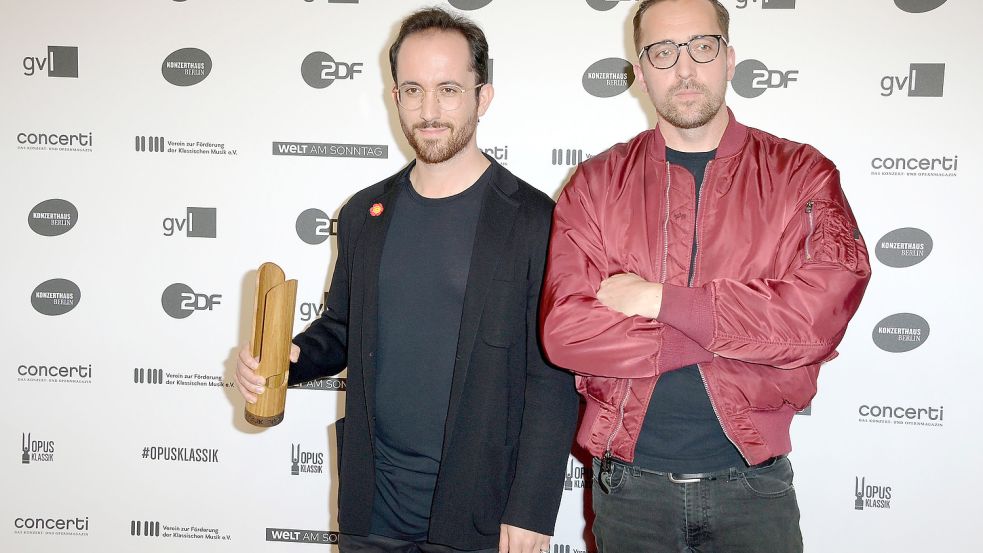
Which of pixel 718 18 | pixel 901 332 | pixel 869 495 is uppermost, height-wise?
pixel 718 18

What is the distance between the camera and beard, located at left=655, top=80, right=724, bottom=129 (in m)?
1.92

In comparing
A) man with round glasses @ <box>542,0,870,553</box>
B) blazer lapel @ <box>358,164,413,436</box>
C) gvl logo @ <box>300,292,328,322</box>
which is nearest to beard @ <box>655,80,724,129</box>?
man with round glasses @ <box>542,0,870,553</box>

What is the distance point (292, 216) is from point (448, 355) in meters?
1.44

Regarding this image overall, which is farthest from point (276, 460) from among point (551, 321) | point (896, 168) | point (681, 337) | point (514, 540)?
point (896, 168)

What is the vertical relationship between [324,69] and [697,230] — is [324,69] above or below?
above

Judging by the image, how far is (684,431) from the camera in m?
1.86

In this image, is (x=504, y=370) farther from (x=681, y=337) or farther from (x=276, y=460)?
(x=276, y=460)

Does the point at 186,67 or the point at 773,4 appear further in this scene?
the point at 186,67

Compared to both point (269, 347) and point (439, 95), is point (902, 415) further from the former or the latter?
point (269, 347)

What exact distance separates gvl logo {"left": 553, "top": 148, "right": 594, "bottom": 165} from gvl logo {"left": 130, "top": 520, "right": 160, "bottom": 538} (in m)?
2.40

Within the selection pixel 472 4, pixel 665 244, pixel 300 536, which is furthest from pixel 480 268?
pixel 300 536

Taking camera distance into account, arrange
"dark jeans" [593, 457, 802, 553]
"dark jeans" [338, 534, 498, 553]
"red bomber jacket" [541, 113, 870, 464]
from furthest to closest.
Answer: "dark jeans" [338, 534, 498, 553] → "dark jeans" [593, 457, 802, 553] → "red bomber jacket" [541, 113, 870, 464]

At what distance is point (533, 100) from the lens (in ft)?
10.1

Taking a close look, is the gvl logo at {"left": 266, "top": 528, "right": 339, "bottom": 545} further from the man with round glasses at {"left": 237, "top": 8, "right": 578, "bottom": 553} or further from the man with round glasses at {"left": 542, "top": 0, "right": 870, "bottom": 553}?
the man with round glasses at {"left": 542, "top": 0, "right": 870, "bottom": 553}
